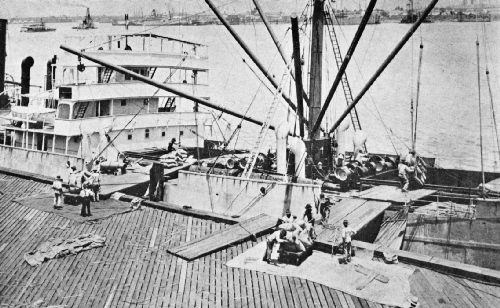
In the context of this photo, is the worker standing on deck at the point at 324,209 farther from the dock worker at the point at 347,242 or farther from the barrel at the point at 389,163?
the barrel at the point at 389,163

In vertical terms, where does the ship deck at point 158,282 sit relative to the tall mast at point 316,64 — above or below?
below

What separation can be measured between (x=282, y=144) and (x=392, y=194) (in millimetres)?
5235

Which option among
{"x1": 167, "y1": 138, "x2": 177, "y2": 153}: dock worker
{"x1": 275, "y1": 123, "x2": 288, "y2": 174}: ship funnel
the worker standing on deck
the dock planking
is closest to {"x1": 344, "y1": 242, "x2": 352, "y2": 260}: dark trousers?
the dock planking

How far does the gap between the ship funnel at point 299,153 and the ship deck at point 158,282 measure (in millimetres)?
5568

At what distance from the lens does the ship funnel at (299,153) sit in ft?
60.7

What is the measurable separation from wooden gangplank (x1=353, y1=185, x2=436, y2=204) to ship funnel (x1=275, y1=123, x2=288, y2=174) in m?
3.30

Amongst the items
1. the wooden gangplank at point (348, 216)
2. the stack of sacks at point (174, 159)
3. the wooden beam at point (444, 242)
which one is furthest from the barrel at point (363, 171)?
the stack of sacks at point (174, 159)

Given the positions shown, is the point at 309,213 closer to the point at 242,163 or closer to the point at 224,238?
the point at 224,238

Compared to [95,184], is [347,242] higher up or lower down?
lower down

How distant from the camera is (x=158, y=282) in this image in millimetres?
10586

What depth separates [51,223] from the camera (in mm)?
14781

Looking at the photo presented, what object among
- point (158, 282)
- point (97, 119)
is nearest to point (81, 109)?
point (97, 119)

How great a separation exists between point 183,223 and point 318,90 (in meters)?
10.1

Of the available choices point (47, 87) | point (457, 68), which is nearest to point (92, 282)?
Answer: point (47, 87)
